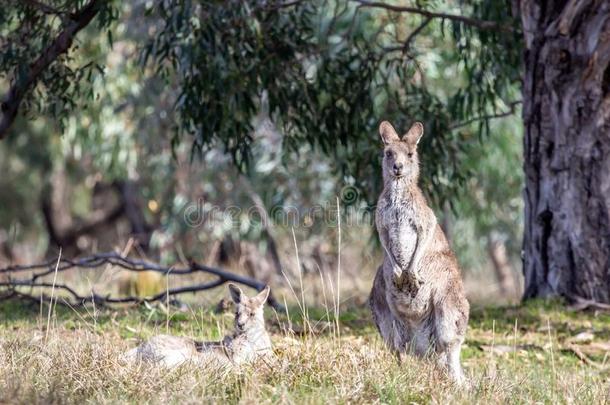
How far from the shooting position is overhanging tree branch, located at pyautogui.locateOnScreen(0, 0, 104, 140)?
352 inches

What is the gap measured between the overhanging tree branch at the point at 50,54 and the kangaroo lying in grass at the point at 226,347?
3143 mm

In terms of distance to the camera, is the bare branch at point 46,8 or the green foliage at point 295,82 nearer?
the bare branch at point 46,8

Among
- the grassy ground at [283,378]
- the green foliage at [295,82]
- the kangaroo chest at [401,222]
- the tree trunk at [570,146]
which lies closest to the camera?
the grassy ground at [283,378]

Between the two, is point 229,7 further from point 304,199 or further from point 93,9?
point 304,199

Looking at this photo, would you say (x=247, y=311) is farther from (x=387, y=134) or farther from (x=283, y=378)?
(x=387, y=134)

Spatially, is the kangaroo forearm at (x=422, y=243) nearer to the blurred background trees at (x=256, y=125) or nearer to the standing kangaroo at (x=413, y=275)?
the standing kangaroo at (x=413, y=275)

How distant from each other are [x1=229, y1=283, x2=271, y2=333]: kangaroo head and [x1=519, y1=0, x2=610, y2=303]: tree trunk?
349cm

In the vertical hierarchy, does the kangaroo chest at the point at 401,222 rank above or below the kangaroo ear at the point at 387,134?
below

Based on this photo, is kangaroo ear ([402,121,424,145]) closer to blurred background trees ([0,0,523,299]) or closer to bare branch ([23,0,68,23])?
blurred background trees ([0,0,523,299])

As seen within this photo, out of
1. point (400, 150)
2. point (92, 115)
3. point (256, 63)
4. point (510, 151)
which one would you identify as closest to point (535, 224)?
point (256, 63)

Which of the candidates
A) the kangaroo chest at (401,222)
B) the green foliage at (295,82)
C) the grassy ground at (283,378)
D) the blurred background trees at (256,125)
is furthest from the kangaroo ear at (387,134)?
the green foliage at (295,82)

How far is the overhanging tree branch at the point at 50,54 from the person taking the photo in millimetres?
8953

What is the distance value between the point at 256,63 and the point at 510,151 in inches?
281

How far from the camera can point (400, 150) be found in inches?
252
